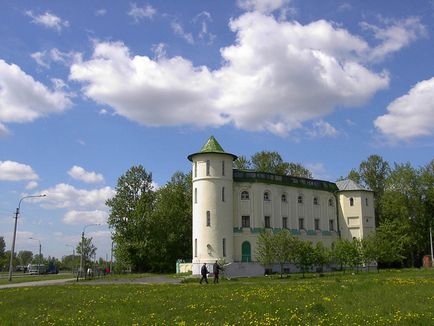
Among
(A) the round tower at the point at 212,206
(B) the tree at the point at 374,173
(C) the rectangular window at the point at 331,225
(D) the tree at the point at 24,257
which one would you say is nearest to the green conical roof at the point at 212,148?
(A) the round tower at the point at 212,206

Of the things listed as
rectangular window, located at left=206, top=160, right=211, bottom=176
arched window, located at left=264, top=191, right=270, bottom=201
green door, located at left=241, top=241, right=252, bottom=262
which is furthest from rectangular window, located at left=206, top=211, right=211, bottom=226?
arched window, located at left=264, top=191, right=270, bottom=201

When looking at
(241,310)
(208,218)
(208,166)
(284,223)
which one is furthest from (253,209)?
(241,310)

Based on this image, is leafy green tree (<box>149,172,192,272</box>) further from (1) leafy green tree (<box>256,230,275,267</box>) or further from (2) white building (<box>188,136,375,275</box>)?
(1) leafy green tree (<box>256,230,275,267</box>)

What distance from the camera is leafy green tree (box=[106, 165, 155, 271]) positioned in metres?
64.9

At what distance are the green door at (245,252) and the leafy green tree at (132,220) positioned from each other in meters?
14.9

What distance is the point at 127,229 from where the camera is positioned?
2586 inches

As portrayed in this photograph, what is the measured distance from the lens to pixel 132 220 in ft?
218

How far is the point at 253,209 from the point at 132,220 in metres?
18.4

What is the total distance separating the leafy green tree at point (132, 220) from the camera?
213ft

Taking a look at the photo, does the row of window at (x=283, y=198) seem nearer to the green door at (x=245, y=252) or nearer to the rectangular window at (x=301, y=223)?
the rectangular window at (x=301, y=223)

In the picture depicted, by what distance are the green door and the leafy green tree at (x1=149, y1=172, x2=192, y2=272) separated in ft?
45.7

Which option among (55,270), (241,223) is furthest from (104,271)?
(55,270)

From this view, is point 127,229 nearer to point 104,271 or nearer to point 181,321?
point 104,271

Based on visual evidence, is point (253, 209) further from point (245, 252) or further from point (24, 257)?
point (24, 257)
